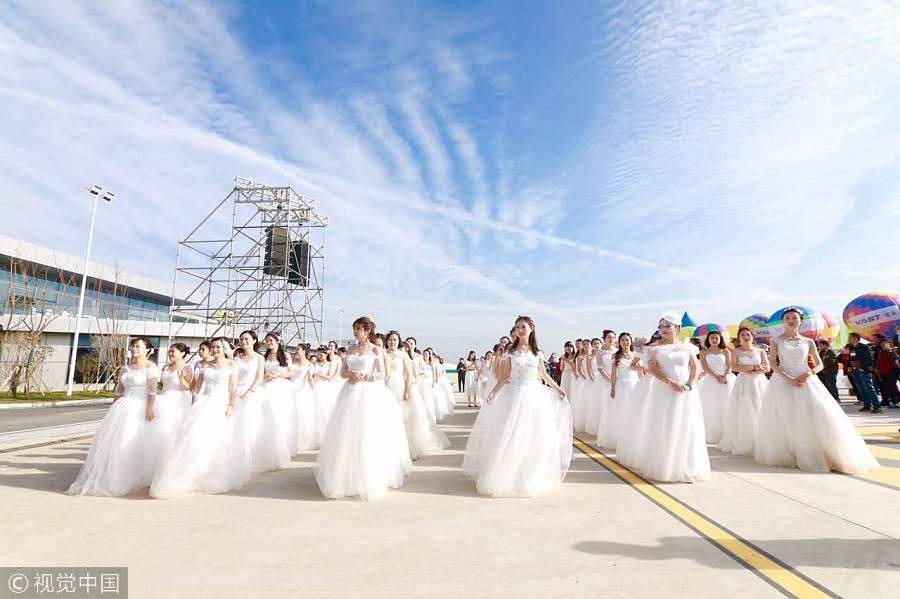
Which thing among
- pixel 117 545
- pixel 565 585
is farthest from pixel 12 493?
pixel 565 585

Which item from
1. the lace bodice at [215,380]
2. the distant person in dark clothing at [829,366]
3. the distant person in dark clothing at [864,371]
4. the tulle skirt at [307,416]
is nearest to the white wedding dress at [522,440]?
the lace bodice at [215,380]

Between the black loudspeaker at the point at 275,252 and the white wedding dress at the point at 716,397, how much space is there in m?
27.3

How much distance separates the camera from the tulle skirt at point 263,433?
7.34 meters

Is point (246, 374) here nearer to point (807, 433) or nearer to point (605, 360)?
point (605, 360)

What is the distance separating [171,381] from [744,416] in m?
9.19

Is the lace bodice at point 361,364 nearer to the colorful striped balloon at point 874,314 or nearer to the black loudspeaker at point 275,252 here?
the colorful striped balloon at point 874,314

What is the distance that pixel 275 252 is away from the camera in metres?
32.2

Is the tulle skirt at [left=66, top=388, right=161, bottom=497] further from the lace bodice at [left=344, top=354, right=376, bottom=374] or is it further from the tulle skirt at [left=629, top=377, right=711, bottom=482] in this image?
the tulle skirt at [left=629, top=377, right=711, bottom=482]

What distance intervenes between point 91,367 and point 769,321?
1576 inches

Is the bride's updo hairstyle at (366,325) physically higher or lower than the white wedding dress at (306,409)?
higher

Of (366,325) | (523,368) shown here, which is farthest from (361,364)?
(523,368)

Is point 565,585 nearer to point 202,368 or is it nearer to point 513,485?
point 513,485

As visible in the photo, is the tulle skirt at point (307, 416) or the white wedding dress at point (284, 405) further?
the tulle skirt at point (307, 416)

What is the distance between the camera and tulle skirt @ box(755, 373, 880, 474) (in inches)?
258
